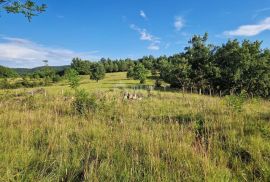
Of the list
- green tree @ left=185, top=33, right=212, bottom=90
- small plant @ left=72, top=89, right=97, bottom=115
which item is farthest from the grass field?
green tree @ left=185, top=33, right=212, bottom=90

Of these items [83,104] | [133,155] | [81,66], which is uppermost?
[81,66]

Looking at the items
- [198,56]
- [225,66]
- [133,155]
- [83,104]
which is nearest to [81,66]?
[198,56]

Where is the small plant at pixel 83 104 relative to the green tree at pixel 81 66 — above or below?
below

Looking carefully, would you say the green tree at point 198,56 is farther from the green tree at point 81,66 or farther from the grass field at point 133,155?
the green tree at point 81,66

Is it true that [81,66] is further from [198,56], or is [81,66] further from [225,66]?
[225,66]

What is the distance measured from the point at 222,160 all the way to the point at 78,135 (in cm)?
279

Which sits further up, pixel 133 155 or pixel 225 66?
pixel 225 66

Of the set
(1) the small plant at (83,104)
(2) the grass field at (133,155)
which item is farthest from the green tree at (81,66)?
(2) the grass field at (133,155)

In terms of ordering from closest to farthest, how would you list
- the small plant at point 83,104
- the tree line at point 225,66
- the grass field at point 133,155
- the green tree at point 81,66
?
the grass field at point 133,155, the small plant at point 83,104, the tree line at point 225,66, the green tree at point 81,66

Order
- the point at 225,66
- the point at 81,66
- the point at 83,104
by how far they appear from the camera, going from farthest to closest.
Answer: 1. the point at 81,66
2. the point at 225,66
3. the point at 83,104

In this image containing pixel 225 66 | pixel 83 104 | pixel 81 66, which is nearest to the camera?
pixel 83 104

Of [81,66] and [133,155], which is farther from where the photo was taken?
[81,66]

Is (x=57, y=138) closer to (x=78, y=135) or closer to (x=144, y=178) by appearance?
(x=78, y=135)

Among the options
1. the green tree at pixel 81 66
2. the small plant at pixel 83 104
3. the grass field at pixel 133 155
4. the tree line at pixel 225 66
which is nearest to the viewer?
the grass field at pixel 133 155
